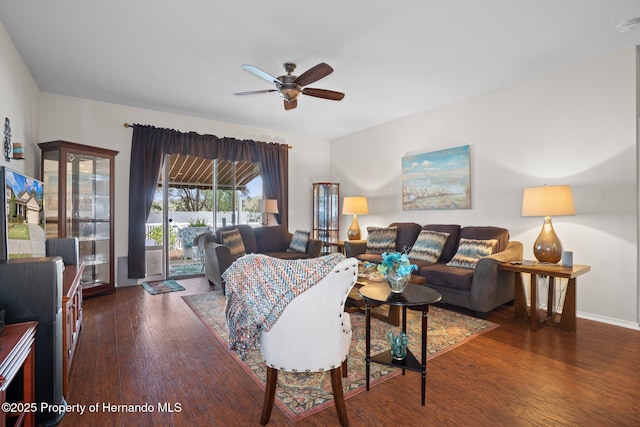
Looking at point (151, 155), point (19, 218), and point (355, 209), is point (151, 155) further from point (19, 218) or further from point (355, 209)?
point (355, 209)

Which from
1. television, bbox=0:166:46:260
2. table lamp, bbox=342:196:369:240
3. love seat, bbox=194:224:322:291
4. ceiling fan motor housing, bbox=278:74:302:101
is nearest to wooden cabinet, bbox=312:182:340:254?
table lamp, bbox=342:196:369:240

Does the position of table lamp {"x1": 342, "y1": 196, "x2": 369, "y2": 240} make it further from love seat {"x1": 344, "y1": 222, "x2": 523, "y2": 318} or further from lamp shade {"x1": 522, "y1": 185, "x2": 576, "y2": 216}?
lamp shade {"x1": 522, "y1": 185, "x2": 576, "y2": 216}

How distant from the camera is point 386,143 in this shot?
18.3 ft

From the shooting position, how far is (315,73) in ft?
9.53

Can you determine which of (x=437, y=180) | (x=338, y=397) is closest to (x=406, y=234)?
(x=437, y=180)

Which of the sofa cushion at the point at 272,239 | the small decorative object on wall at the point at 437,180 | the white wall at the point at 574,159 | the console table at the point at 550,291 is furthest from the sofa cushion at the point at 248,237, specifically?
the console table at the point at 550,291

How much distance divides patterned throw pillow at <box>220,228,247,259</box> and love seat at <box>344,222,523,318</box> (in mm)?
1793

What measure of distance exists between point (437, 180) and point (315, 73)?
8.74ft

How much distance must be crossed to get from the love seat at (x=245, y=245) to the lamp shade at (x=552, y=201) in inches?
114

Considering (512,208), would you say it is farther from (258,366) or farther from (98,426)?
(98,426)

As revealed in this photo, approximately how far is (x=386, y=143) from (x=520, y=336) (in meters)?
3.63

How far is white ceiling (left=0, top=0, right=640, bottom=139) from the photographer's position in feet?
8.11

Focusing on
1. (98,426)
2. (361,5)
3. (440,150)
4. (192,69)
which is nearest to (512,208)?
(440,150)

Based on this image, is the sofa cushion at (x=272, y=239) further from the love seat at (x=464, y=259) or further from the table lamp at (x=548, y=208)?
the table lamp at (x=548, y=208)
